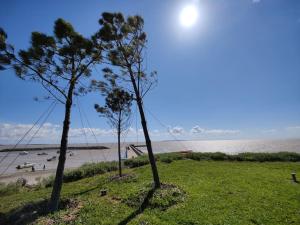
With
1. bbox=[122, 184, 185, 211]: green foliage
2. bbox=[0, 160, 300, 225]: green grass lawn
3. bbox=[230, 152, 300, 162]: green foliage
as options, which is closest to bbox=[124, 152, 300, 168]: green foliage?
bbox=[230, 152, 300, 162]: green foliage

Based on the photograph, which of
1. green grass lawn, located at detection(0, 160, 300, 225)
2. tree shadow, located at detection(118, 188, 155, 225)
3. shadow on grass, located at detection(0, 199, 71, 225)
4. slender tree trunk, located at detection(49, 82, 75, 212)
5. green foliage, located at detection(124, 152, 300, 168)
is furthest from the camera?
green foliage, located at detection(124, 152, 300, 168)

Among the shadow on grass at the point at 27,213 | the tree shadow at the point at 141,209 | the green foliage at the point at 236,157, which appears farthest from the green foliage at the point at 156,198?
the green foliage at the point at 236,157

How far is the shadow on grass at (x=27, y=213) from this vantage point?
9.54 metres

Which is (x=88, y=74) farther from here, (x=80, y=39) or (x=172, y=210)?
(x=172, y=210)

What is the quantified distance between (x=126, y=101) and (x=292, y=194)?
12741mm

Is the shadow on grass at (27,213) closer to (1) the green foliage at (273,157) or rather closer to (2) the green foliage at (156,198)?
(2) the green foliage at (156,198)

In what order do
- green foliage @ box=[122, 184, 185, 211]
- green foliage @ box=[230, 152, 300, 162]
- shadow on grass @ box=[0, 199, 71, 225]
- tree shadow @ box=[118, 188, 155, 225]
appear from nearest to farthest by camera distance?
tree shadow @ box=[118, 188, 155, 225] < shadow on grass @ box=[0, 199, 71, 225] < green foliage @ box=[122, 184, 185, 211] < green foliage @ box=[230, 152, 300, 162]

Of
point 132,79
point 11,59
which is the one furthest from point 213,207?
point 11,59

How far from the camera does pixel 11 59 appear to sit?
1062 cm

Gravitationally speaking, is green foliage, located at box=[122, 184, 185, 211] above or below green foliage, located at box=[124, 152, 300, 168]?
below

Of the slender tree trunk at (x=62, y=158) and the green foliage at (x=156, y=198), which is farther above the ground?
the slender tree trunk at (x=62, y=158)

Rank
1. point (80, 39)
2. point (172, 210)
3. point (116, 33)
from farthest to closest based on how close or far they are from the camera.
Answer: point (116, 33)
point (80, 39)
point (172, 210)

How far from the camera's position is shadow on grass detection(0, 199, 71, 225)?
9539 mm

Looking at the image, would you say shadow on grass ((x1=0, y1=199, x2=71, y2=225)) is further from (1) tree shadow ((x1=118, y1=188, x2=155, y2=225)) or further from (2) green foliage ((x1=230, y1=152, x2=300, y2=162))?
(2) green foliage ((x1=230, y1=152, x2=300, y2=162))
